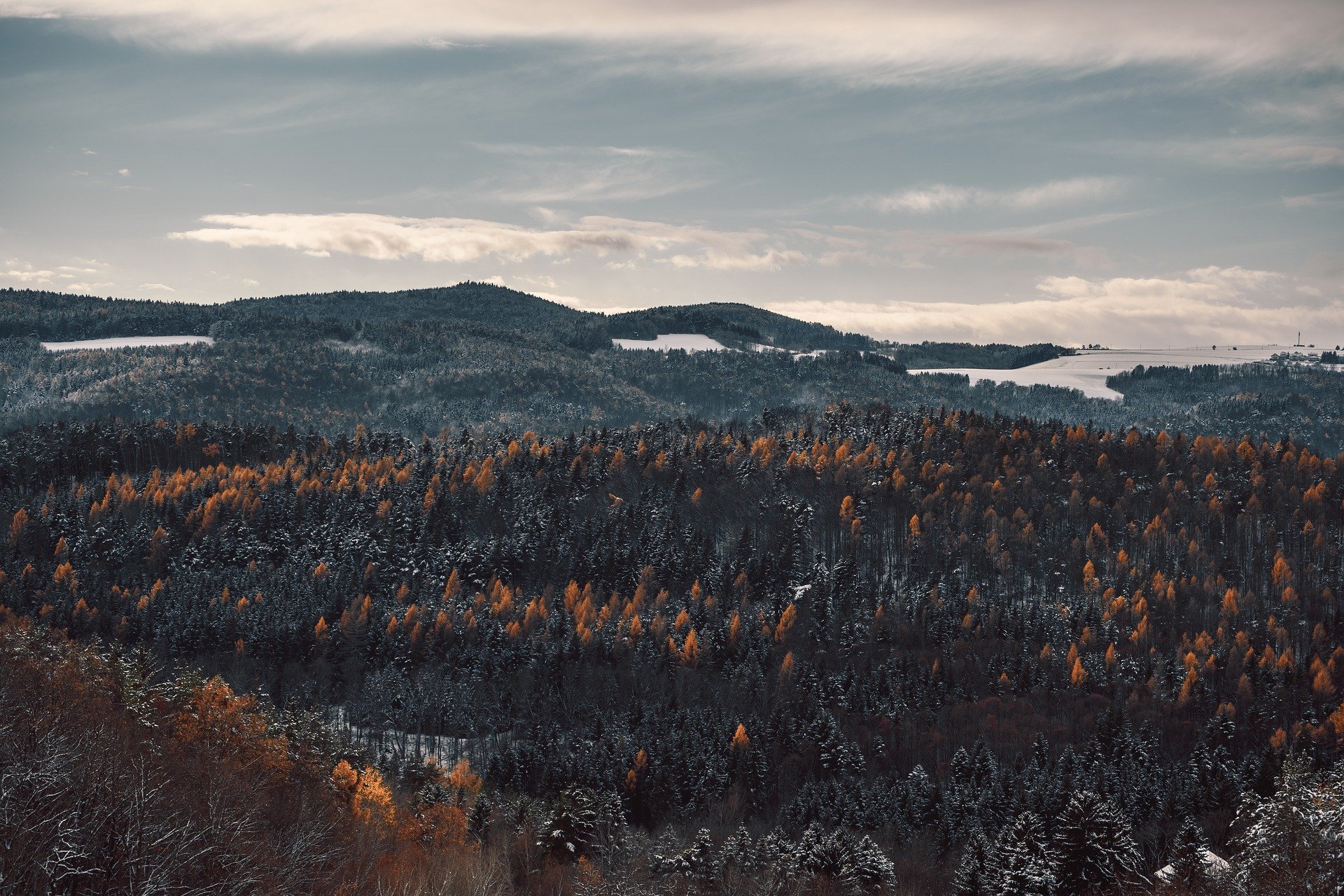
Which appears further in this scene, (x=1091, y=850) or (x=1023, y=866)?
(x=1091, y=850)

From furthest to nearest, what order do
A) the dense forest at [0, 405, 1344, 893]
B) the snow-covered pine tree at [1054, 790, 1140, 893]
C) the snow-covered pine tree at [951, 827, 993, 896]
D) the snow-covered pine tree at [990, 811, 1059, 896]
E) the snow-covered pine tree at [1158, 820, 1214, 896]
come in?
1. the snow-covered pine tree at [951, 827, 993, 896]
2. the snow-covered pine tree at [1054, 790, 1140, 893]
3. the snow-covered pine tree at [990, 811, 1059, 896]
4. the dense forest at [0, 405, 1344, 893]
5. the snow-covered pine tree at [1158, 820, 1214, 896]

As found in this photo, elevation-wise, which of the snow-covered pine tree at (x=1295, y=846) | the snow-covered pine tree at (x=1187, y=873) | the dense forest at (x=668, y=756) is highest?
the snow-covered pine tree at (x=1295, y=846)

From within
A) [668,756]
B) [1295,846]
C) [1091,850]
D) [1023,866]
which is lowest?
[668,756]

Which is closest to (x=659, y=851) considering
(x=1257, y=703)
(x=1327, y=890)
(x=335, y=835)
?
(x=335, y=835)

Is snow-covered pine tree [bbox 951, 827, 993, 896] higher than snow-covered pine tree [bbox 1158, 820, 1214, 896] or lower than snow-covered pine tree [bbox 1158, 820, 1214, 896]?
lower

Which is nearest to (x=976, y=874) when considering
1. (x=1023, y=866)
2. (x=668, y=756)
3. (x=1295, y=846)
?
(x=1023, y=866)

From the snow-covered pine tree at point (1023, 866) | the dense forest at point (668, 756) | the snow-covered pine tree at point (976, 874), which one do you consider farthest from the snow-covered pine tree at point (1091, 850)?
the snow-covered pine tree at point (976, 874)

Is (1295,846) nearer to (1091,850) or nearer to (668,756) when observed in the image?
(1091,850)

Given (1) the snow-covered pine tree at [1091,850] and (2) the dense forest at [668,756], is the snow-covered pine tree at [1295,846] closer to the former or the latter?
(2) the dense forest at [668,756]

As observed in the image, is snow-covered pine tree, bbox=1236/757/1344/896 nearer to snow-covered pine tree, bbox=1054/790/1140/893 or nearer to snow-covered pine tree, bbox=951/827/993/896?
snow-covered pine tree, bbox=1054/790/1140/893

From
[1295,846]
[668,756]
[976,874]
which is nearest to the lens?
[1295,846]

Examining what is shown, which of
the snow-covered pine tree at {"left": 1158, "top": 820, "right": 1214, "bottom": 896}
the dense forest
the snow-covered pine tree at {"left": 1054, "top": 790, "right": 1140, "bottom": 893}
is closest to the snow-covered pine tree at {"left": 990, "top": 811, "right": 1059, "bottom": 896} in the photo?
the dense forest

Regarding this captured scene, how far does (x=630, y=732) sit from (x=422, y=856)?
281 ft

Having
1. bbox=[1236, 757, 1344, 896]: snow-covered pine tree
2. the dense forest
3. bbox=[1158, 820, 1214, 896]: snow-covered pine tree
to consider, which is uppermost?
bbox=[1236, 757, 1344, 896]: snow-covered pine tree
